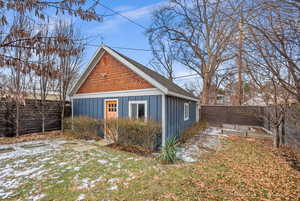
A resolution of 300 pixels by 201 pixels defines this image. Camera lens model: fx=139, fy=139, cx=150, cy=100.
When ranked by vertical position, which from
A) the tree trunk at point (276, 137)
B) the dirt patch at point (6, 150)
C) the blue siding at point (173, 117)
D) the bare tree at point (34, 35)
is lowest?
the dirt patch at point (6, 150)

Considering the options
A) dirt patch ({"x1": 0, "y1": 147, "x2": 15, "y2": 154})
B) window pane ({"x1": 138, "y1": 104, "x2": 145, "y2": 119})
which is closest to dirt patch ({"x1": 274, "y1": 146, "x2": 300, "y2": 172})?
window pane ({"x1": 138, "y1": 104, "x2": 145, "y2": 119})

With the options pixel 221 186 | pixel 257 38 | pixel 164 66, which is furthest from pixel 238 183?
pixel 164 66

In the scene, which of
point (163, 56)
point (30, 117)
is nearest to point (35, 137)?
point (30, 117)

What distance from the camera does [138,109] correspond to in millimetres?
7004

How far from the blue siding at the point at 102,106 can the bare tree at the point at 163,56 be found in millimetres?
13759

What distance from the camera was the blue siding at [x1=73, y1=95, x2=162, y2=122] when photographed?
6338 mm

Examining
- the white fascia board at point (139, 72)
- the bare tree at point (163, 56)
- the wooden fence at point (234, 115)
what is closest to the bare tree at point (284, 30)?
the white fascia board at point (139, 72)

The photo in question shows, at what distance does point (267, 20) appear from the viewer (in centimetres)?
255

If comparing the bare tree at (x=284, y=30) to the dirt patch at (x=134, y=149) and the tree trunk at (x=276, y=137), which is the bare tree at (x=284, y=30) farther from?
the tree trunk at (x=276, y=137)

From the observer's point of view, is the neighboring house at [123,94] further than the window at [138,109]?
No

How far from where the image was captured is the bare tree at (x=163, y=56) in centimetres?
2025

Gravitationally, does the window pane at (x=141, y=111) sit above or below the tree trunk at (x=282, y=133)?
above

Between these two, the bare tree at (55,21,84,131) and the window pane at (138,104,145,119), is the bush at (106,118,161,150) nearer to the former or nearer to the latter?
the window pane at (138,104,145,119)

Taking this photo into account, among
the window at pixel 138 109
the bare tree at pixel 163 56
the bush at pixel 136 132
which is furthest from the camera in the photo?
the bare tree at pixel 163 56
